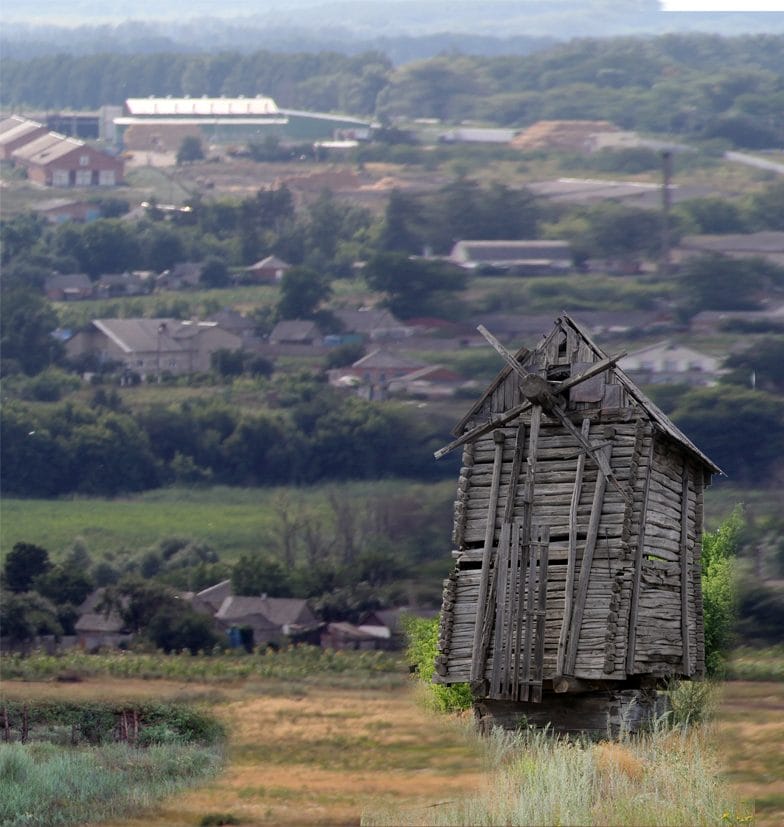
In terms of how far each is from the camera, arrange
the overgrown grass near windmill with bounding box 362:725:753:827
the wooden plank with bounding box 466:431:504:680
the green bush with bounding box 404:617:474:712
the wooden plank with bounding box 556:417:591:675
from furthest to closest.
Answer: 1. the green bush with bounding box 404:617:474:712
2. the wooden plank with bounding box 466:431:504:680
3. the wooden plank with bounding box 556:417:591:675
4. the overgrown grass near windmill with bounding box 362:725:753:827

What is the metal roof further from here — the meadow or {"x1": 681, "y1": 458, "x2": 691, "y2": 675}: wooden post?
{"x1": 681, "y1": 458, "x2": 691, "y2": 675}: wooden post

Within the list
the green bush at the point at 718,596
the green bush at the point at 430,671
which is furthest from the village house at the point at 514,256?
the green bush at the point at 718,596

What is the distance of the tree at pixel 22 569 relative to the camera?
3525 centimetres

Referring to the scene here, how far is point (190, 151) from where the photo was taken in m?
116

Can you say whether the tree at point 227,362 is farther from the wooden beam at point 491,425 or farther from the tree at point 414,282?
the wooden beam at point 491,425

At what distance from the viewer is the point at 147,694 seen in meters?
17.8

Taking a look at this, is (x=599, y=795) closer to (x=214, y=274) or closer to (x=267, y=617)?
(x=267, y=617)

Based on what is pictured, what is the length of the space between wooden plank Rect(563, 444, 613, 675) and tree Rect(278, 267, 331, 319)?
61290 mm

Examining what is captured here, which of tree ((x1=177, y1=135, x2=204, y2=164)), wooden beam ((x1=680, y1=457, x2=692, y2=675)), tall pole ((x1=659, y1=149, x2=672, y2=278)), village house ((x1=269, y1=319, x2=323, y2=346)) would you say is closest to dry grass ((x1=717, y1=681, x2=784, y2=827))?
wooden beam ((x1=680, y1=457, x2=692, y2=675))

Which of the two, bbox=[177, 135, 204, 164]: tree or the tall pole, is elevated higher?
bbox=[177, 135, 204, 164]: tree

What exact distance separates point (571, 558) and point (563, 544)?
233mm

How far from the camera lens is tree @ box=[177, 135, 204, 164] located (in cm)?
11481

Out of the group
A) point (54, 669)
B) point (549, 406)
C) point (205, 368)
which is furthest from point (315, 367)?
point (549, 406)

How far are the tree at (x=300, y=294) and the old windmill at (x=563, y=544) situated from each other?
199 ft
